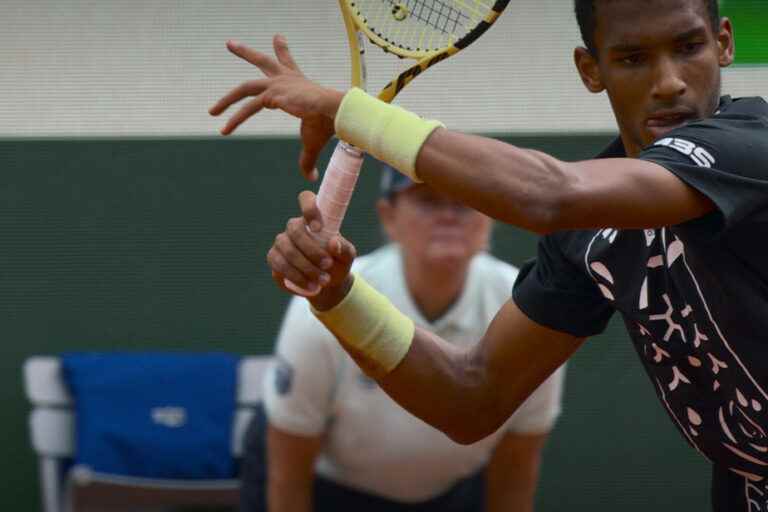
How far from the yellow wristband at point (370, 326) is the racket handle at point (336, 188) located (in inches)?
7.3

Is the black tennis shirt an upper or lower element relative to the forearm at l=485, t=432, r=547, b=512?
upper

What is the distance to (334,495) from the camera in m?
3.63

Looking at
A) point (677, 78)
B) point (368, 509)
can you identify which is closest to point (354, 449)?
point (368, 509)

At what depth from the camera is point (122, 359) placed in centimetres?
454

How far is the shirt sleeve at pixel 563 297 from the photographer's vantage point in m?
2.59

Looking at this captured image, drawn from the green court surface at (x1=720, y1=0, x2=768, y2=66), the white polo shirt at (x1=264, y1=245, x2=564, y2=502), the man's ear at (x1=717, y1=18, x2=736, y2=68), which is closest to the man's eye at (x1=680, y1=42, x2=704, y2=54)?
the man's ear at (x1=717, y1=18, x2=736, y2=68)

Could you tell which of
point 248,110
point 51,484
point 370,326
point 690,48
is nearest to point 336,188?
point 248,110

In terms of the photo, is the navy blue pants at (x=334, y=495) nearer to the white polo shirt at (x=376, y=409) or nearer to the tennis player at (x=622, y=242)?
the white polo shirt at (x=376, y=409)

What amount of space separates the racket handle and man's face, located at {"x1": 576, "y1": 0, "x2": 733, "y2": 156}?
1.44 feet

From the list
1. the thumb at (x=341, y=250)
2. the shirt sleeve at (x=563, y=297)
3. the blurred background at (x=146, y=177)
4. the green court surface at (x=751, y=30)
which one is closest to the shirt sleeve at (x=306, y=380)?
the shirt sleeve at (x=563, y=297)

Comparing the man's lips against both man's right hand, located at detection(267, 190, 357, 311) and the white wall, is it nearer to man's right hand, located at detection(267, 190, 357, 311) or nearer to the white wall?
man's right hand, located at detection(267, 190, 357, 311)

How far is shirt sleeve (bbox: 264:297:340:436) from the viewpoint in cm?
345

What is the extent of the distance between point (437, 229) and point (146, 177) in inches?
62.6

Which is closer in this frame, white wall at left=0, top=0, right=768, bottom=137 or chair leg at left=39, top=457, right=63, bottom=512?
chair leg at left=39, top=457, right=63, bottom=512
